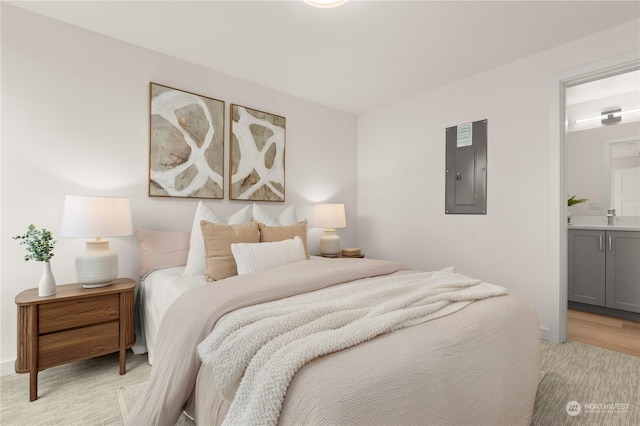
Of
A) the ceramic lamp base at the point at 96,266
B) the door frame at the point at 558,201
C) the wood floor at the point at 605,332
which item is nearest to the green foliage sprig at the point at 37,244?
the ceramic lamp base at the point at 96,266

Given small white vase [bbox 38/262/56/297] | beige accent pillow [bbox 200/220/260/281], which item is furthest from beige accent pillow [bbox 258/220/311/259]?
small white vase [bbox 38/262/56/297]

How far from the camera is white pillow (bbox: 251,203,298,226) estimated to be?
301cm

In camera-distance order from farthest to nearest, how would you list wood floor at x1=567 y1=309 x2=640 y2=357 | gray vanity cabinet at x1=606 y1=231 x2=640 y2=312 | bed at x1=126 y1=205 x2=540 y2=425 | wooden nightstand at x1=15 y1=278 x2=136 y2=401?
gray vanity cabinet at x1=606 y1=231 x2=640 y2=312
wood floor at x1=567 y1=309 x2=640 y2=357
wooden nightstand at x1=15 y1=278 x2=136 y2=401
bed at x1=126 y1=205 x2=540 y2=425

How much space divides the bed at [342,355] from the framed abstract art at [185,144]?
1448mm

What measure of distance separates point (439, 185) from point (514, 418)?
2560 millimetres

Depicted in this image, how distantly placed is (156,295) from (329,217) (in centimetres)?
197

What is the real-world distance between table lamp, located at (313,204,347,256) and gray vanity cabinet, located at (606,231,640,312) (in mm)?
2897

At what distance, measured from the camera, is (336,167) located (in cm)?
420

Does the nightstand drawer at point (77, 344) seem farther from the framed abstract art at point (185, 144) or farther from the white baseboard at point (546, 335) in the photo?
the white baseboard at point (546, 335)

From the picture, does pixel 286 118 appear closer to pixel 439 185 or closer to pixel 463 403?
pixel 439 185

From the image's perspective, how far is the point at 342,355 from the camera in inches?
41.3

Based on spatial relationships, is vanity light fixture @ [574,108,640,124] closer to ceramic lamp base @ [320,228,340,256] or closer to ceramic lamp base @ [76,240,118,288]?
ceramic lamp base @ [320,228,340,256]

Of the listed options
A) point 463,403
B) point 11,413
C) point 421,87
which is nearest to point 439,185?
point 421,87

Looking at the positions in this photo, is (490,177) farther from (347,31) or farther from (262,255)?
(262,255)
